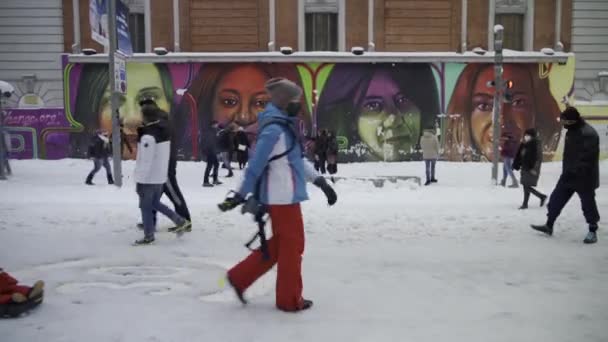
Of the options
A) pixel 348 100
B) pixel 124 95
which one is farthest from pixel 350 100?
pixel 124 95

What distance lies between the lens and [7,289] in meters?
3.73

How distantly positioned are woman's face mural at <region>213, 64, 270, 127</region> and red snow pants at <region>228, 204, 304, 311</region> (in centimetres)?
1548

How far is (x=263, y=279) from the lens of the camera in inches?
192

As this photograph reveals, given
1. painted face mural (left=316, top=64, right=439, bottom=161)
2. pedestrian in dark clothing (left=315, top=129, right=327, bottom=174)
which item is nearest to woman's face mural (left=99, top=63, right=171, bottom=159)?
painted face mural (left=316, top=64, right=439, bottom=161)

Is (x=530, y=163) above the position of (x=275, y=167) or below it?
below

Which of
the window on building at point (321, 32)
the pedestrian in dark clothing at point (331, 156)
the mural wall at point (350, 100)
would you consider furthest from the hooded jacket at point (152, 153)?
the window on building at point (321, 32)

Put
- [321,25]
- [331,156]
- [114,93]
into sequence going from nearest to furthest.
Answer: [114,93]
[331,156]
[321,25]

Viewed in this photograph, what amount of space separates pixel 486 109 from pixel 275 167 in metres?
17.8

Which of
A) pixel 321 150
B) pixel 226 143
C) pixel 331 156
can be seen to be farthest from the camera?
pixel 321 150

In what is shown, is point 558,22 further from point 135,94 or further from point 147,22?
point 135,94

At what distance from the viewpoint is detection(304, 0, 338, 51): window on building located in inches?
786

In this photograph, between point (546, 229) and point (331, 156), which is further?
point (331, 156)

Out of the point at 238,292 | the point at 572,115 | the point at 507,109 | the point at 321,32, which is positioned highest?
the point at 321,32

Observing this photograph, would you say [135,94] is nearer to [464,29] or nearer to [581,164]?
[464,29]
